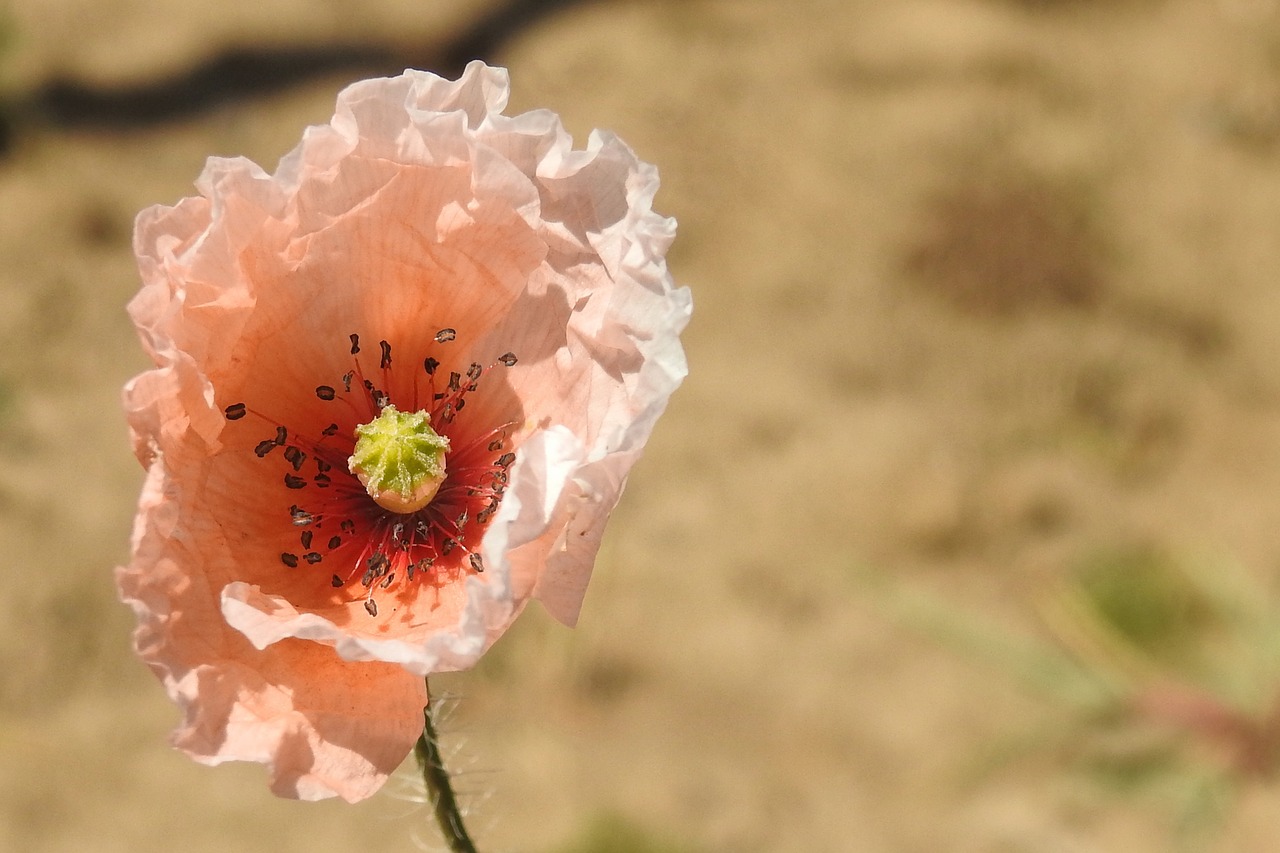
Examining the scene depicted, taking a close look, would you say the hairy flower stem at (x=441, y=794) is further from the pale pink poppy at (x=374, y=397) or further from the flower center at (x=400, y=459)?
the flower center at (x=400, y=459)

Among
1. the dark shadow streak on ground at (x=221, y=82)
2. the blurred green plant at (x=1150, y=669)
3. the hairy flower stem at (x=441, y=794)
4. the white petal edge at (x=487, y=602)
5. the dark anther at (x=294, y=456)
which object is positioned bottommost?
the blurred green plant at (x=1150, y=669)

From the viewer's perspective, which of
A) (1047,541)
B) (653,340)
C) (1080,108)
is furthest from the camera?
(1080,108)

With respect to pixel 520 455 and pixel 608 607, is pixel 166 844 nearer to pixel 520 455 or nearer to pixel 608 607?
pixel 608 607

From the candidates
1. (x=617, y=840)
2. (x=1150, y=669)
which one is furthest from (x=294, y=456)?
(x=1150, y=669)

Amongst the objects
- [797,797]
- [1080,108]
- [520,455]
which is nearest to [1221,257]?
[1080,108]

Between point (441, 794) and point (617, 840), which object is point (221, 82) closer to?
point (617, 840)

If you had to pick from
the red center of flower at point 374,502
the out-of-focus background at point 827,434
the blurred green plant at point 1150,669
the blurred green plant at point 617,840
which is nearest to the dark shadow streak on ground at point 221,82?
the out-of-focus background at point 827,434

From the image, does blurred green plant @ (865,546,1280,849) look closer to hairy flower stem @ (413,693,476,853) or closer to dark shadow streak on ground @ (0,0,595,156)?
dark shadow streak on ground @ (0,0,595,156)
